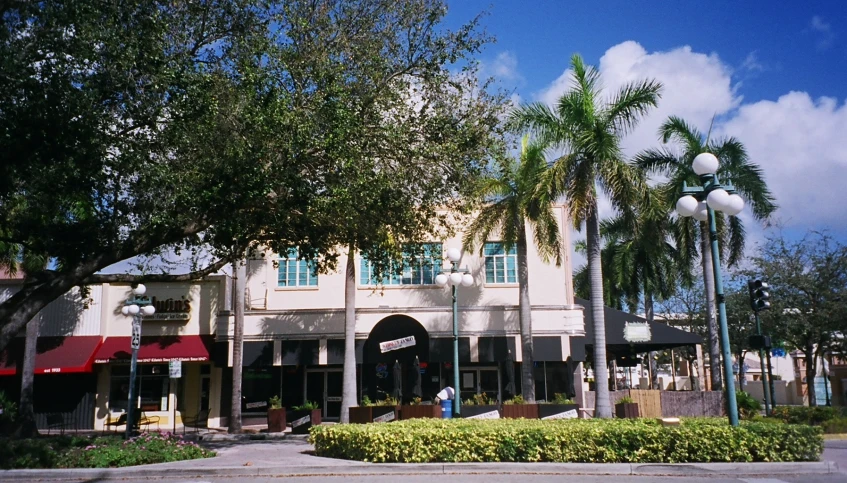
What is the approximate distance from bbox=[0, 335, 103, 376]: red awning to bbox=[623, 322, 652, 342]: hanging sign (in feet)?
67.5

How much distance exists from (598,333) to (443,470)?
31.9ft

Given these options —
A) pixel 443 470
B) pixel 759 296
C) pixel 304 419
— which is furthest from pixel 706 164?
pixel 304 419

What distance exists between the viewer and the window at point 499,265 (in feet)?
96.7

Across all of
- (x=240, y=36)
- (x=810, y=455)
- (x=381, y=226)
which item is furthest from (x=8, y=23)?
(x=810, y=455)

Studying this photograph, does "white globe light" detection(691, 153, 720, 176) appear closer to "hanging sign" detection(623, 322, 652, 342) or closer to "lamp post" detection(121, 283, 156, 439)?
"lamp post" detection(121, 283, 156, 439)

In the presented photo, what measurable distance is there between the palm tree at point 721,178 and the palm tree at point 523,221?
494 centimetres

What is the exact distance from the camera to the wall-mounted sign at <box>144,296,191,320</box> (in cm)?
2878

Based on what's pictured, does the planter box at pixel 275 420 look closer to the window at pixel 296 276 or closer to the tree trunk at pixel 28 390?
the window at pixel 296 276

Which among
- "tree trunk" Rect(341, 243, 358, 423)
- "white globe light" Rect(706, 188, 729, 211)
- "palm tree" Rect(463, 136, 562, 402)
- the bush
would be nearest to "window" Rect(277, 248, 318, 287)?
"tree trunk" Rect(341, 243, 358, 423)

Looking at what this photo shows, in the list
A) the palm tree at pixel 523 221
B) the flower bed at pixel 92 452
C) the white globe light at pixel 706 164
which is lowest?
the flower bed at pixel 92 452

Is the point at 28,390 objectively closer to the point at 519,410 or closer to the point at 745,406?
the point at 519,410

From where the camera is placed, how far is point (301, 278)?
96.5 ft

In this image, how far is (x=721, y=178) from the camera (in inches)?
1077

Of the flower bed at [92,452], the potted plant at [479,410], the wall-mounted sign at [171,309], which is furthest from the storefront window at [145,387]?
the flower bed at [92,452]
